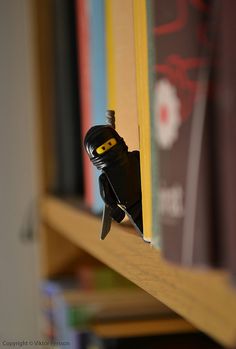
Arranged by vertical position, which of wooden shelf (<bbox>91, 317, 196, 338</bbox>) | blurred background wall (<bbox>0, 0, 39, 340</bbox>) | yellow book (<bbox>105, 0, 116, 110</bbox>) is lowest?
wooden shelf (<bbox>91, 317, 196, 338</bbox>)

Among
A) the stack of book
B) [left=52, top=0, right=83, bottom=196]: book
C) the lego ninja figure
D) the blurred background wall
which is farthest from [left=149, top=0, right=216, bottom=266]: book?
the blurred background wall

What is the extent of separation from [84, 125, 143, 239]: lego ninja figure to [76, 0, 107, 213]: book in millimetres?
107

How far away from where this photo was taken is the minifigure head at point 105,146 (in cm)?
54

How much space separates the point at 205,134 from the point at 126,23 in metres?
0.24

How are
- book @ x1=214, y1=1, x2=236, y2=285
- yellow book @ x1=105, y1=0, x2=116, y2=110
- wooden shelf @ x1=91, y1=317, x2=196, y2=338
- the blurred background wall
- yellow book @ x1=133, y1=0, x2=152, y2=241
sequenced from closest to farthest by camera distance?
book @ x1=214, y1=1, x2=236, y2=285, yellow book @ x1=133, y1=0, x2=152, y2=241, yellow book @ x1=105, y1=0, x2=116, y2=110, wooden shelf @ x1=91, y1=317, x2=196, y2=338, the blurred background wall

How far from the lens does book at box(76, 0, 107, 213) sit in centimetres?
75

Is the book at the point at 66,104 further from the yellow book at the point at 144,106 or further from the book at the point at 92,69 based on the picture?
the yellow book at the point at 144,106

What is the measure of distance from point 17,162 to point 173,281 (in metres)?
1.02

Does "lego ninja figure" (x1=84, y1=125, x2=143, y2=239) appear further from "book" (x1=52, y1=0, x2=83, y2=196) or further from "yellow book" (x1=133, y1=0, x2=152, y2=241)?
"book" (x1=52, y1=0, x2=83, y2=196)

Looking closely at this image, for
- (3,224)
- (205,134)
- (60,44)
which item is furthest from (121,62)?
(3,224)

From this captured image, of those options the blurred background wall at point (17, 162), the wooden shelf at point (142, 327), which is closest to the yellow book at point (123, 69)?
the wooden shelf at point (142, 327)

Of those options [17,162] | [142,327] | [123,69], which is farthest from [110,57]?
[17,162]

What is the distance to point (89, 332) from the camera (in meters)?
1.06

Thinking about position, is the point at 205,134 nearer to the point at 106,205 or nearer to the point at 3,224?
the point at 106,205
